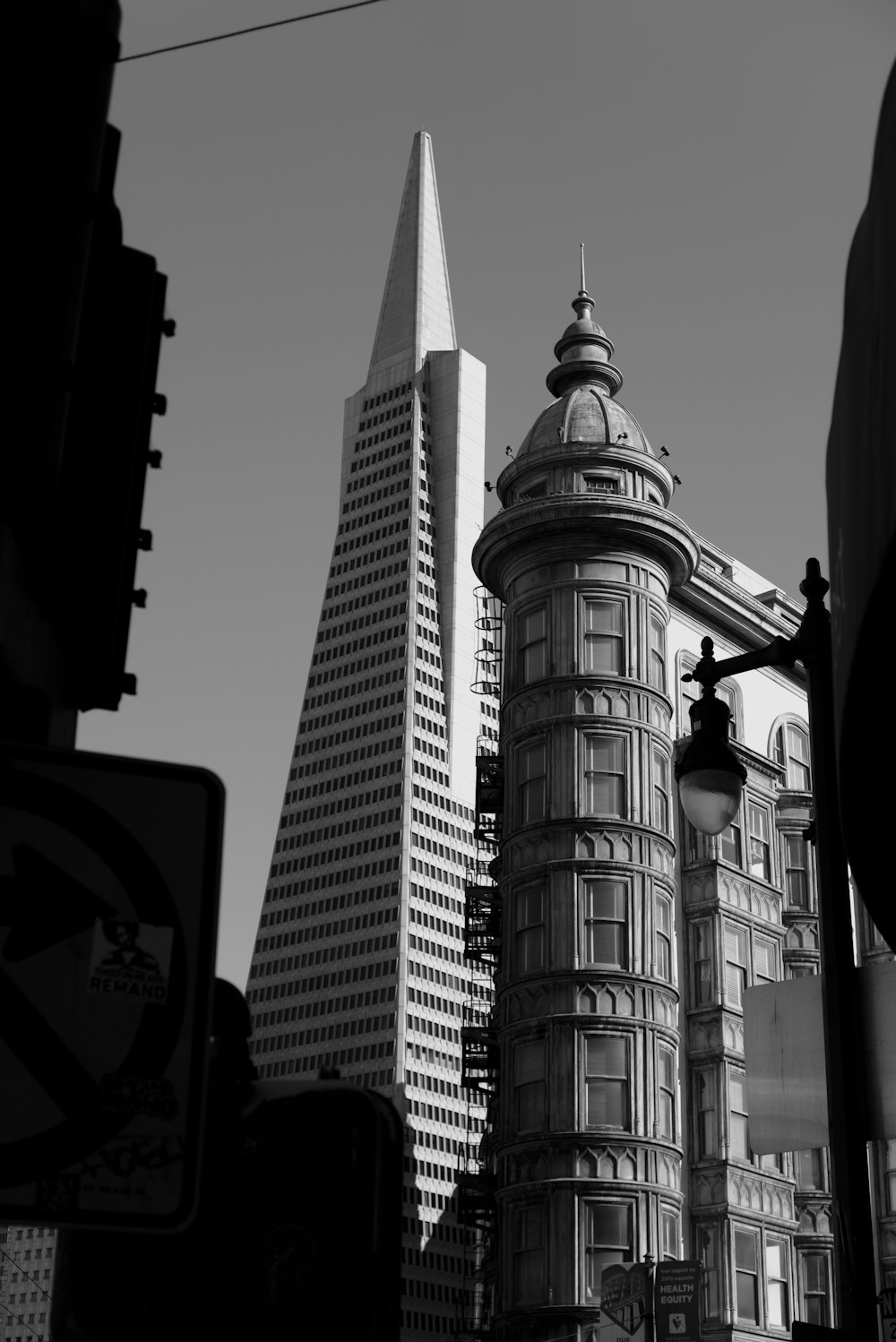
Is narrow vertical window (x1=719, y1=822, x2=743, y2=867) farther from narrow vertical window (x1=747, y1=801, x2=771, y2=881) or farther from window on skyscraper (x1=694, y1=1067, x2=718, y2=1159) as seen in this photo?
window on skyscraper (x1=694, y1=1067, x2=718, y2=1159)

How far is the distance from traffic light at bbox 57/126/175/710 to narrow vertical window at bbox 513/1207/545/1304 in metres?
37.7

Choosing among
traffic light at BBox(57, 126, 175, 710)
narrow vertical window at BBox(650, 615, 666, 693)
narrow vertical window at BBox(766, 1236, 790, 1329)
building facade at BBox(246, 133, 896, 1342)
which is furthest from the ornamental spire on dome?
traffic light at BBox(57, 126, 175, 710)

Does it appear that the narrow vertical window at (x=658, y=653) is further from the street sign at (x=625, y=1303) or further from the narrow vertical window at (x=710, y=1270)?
the street sign at (x=625, y=1303)

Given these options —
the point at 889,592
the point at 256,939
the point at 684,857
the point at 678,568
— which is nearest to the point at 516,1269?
the point at 684,857

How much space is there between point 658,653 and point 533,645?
3.50 m

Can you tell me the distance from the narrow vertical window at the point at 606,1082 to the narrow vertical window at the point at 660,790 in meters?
5.78

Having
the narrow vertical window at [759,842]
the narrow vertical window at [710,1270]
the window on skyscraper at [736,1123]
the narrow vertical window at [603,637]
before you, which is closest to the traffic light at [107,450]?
the narrow vertical window at [603,637]

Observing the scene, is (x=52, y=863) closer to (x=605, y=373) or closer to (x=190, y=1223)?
(x=190, y=1223)

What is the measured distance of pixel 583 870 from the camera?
43.7 metres

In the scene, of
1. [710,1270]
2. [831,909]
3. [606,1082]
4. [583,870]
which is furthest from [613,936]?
[831,909]

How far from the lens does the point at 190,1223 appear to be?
3.18 m

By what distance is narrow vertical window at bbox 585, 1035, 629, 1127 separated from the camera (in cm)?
4175

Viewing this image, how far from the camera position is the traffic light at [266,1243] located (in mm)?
3434

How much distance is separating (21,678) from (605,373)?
48096mm
